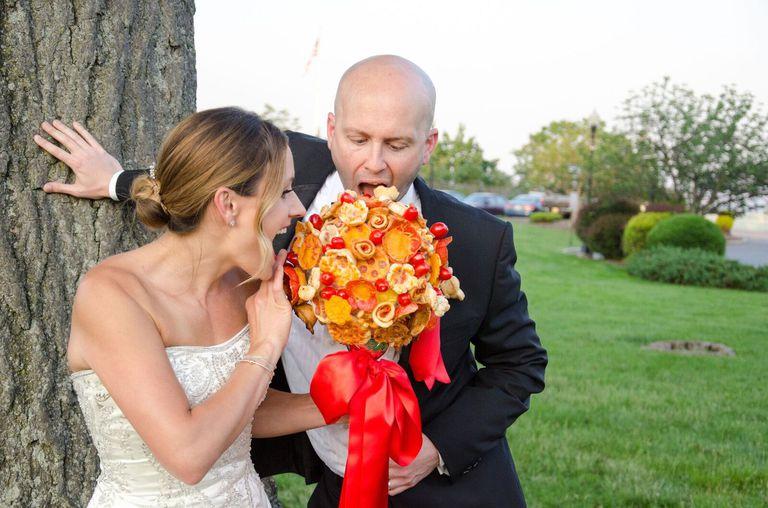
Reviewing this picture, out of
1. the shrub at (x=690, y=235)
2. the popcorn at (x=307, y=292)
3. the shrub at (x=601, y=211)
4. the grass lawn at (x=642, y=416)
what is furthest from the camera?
the shrub at (x=601, y=211)

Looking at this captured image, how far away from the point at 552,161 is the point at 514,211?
13.9 meters

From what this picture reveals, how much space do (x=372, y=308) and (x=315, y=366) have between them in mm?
799

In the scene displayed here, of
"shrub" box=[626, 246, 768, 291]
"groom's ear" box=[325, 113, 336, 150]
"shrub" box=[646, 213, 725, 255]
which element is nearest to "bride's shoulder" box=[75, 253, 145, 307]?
"groom's ear" box=[325, 113, 336, 150]

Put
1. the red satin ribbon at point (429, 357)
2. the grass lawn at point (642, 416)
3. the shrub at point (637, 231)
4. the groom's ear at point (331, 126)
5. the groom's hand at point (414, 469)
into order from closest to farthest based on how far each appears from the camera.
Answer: the red satin ribbon at point (429, 357) < the groom's hand at point (414, 469) < the groom's ear at point (331, 126) < the grass lawn at point (642, 416) < the shrub at point (637, 231)

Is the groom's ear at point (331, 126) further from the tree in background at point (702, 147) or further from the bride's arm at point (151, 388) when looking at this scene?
the tree in background at point (702, 147)

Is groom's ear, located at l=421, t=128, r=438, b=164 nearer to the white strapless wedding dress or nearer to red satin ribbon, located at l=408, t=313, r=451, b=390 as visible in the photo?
red satin ribbon, located at l=408, t=313, r=451, b=390

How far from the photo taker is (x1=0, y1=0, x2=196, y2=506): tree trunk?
2871 mm

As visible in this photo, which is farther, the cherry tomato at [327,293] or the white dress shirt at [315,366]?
the white dress shirt at [315,366]

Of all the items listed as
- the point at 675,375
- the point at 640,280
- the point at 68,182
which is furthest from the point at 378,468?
the point at 640,280

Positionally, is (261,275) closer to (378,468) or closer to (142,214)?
(142,214)

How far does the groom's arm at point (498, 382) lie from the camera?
303 centimetres

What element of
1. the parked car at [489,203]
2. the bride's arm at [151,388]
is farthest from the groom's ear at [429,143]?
the parked car at [489,203]

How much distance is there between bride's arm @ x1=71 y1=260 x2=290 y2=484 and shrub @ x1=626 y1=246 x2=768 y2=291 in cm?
1713

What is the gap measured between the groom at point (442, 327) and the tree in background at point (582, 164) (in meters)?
23.5
